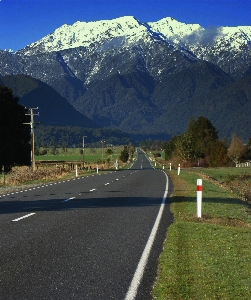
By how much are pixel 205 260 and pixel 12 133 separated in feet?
168

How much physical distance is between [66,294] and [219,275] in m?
2.27

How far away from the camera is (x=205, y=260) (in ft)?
29.4

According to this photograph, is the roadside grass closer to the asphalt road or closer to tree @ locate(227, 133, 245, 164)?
the asphalt road

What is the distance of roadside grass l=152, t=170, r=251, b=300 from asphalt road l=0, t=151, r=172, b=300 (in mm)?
257

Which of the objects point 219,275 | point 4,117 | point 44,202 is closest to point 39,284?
point 219,275

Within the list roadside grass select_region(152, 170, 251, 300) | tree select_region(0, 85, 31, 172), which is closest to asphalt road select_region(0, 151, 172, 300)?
roadside grass select_region(152, 170, 251, 300)

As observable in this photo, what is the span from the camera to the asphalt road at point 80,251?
7234 mm

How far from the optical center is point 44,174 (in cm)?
4450

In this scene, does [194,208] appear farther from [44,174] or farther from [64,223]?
[44,174]

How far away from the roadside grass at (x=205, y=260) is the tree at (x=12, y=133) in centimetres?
4301

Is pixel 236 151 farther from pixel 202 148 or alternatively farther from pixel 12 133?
pixel 12 133

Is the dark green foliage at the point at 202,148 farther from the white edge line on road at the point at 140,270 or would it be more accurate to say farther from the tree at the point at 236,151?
the white edge line on road at the point at 140,270

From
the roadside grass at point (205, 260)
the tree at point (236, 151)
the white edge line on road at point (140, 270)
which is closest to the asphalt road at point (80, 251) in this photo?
the white edge line on road at point (140, 270)

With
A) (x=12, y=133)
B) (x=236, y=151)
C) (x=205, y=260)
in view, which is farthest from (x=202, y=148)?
(x=205, y=260)
